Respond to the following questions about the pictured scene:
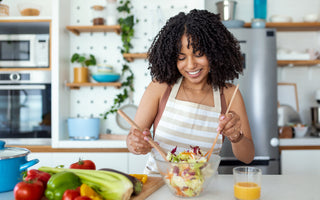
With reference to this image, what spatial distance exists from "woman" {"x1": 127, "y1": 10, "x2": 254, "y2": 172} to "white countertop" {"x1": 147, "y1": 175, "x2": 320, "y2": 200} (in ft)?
0.64

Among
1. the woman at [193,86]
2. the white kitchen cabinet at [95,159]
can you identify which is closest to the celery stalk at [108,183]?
the woman at [193,86]

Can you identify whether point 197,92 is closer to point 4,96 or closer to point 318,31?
point 4,96

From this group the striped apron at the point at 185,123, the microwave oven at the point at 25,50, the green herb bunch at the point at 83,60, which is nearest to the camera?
the striped apron at the point at 185,123

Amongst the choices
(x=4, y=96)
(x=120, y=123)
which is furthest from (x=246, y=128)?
(x=4, y=96)

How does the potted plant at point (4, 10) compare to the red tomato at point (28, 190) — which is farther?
the potted plant at point (4, 10)

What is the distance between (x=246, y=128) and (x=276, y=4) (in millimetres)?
2196

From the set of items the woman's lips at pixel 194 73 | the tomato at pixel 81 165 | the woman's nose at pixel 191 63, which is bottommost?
the tomato at pixel 81 165

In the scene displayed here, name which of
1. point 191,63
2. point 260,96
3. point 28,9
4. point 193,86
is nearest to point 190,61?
point 191,63

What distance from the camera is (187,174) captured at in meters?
0.95

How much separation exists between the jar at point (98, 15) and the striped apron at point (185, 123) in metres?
1.62

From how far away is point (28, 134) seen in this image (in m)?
2.68

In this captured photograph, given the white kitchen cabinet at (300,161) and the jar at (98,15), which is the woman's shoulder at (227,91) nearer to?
the white kitchen cabinet at (300,161)

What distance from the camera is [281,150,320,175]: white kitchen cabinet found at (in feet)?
8.48

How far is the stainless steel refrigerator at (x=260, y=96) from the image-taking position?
Result: 2543 millimetres
